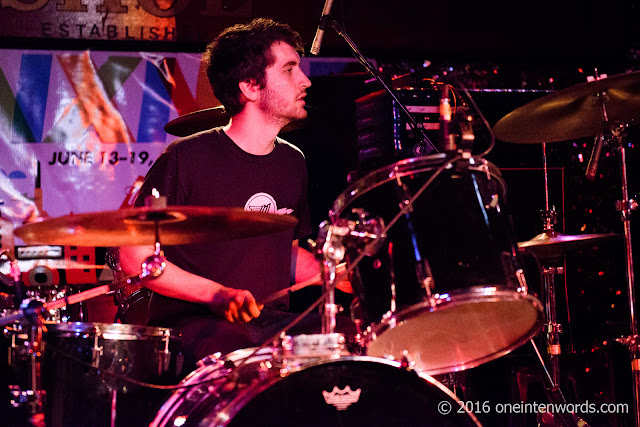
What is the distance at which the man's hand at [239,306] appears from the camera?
2033 mm

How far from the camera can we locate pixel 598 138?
2.97 meters

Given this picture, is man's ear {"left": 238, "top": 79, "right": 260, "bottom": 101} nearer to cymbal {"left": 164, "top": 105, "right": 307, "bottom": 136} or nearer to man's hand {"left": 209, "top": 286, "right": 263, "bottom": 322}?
cymbal {"left": 164, "top": 105, "right": 307, "bottom": 136}

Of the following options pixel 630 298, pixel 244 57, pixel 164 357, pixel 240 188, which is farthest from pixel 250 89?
pixel 630 298

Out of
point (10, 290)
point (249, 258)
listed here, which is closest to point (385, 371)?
point (249, 258)

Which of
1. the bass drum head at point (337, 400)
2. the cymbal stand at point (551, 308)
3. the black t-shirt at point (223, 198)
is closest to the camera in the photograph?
the bass drum head at point (337, 400)

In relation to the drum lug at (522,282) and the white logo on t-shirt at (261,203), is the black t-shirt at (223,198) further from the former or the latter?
the drum lug at (522,282)

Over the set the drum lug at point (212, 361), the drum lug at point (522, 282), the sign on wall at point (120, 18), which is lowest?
the drum lug at point (212, 361)

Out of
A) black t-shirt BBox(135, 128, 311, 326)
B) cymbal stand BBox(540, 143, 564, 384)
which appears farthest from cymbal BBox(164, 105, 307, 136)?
cymbal stand BBox(540, 143, 564, 384)

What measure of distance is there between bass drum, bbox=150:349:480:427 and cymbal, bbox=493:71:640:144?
1341mm

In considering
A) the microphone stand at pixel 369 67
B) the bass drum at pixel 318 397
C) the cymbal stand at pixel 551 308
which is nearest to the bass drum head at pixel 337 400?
the bass drum at pixel 318 397

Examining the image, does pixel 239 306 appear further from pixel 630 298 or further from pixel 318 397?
pixel 630 298

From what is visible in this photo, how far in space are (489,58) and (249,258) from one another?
95.6 inches

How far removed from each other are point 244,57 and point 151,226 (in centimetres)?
129

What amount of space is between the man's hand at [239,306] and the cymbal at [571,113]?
137 centimetres
